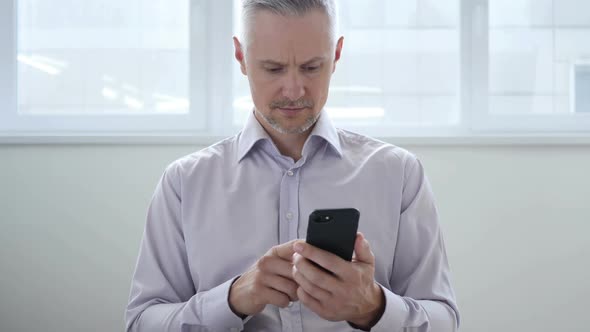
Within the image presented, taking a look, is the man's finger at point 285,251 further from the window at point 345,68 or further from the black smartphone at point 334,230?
the window at point 345,68

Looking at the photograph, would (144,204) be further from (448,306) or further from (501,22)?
(501,22)

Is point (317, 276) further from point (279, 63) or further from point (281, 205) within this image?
point (279, 63)

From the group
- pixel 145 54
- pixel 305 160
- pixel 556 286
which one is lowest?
pixel 556 286

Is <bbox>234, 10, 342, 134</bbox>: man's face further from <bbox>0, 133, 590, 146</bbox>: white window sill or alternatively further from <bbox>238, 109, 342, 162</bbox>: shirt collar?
<bbox>0, 133, 590, 146</bbox>: white window sill

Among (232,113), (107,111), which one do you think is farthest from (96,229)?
(232,113)

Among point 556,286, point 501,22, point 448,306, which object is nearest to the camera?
point 448,306

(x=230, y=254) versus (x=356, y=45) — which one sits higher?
(x=356, y=45)

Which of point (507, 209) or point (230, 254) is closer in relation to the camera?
point (230, 254)

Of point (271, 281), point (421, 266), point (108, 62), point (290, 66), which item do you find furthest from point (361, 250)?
point (108, 62)

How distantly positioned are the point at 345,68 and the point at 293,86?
1.04 m

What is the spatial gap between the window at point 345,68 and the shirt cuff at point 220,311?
1060 millimetres

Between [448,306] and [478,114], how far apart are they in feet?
3.64

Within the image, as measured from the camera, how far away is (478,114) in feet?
7.50

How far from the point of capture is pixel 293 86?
4.37 feet
